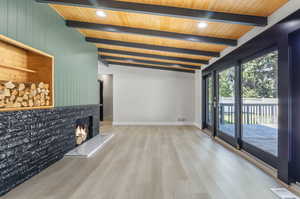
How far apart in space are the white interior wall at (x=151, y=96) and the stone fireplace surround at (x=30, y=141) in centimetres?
415

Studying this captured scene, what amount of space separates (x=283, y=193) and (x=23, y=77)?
4049 millimetres

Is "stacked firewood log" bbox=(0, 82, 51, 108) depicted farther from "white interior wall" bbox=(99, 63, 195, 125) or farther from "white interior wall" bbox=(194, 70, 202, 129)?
"white interior wall" bbox=(194, 70, 202, 129)

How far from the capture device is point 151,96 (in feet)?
25.5

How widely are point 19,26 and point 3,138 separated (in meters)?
1.54

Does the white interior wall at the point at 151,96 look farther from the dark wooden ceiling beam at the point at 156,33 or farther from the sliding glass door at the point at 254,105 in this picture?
the dark wooden ceiling beam at the point at 156,33

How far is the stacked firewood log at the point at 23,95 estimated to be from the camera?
2.15 m

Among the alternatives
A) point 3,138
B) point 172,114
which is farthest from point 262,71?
point 172,114

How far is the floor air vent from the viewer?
2051 millimetres

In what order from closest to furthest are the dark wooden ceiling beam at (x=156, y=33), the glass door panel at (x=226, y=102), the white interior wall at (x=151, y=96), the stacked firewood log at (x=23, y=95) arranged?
the stacked firewood log at (x=23, y=95) < the dark wooden ceiling beam at (x=156, y=33) < the glass door panel at (x=226, y=102) < the white interior wall at (x=151, y=96)

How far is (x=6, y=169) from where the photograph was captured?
6.93ft

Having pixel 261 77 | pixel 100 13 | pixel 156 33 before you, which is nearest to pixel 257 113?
pixel 261 77

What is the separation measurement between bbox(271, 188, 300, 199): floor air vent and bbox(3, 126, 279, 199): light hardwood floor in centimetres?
9

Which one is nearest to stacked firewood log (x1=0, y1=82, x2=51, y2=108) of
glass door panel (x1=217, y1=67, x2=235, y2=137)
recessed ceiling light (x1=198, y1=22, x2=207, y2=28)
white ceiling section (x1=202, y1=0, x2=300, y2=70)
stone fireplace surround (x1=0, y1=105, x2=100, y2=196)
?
stone fireplace surround (x1=0, y1=105, x2=100, y2=196)

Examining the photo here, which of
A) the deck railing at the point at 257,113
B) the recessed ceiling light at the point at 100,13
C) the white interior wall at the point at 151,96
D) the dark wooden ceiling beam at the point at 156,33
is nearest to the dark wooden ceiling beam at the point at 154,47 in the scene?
the dark wooden ceiling beam at the point at 156,33
